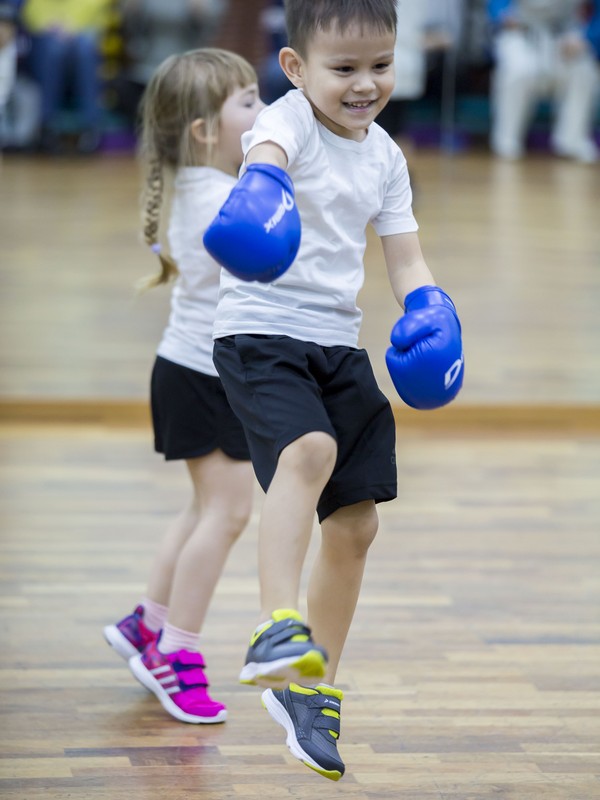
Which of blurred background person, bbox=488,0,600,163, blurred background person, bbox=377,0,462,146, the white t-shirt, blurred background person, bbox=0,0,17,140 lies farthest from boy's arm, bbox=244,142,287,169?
blurred background person, bbox=488,0,600,163

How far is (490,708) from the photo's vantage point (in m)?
2.55

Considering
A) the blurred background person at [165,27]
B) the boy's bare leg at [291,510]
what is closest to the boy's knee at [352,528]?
the boy's bare leg at [291,510]

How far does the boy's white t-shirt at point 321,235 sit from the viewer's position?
6.42 ft

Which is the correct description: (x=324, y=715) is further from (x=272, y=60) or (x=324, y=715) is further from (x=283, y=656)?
(x=272, y=60)

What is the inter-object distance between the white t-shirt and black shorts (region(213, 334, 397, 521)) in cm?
49

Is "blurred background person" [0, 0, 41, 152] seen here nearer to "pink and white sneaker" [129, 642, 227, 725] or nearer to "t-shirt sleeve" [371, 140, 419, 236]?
"pink and white sneaker" [129, 642, 227, 725]

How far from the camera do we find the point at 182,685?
2523mm

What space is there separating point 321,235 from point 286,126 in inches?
6.9

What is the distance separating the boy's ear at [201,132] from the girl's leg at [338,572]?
82 cm

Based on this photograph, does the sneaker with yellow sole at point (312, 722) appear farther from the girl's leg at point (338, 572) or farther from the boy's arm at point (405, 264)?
the boy's arm at point (405, 264)

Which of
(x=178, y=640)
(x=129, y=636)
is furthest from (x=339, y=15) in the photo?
(x=129, y=636)

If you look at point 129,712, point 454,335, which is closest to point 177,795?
point 129,712

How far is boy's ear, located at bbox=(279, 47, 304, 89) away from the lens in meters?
1.96

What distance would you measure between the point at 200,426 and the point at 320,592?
1.76 ft
